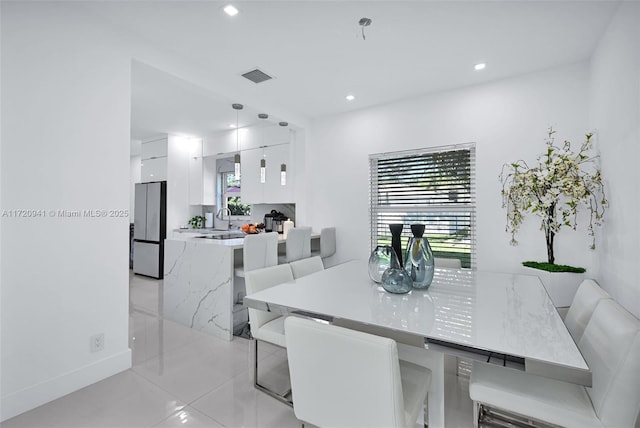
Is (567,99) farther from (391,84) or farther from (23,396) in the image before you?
(23,396)

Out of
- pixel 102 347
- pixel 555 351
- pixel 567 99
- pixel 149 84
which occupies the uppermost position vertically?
pixel 149 84

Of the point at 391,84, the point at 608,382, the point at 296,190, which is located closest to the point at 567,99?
the point at 391,84

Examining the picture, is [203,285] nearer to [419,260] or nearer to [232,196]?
[419,260]

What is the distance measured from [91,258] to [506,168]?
371 cm

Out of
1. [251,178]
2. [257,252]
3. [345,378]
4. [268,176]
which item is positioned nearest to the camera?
[345,378]

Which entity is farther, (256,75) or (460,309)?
(256,75)

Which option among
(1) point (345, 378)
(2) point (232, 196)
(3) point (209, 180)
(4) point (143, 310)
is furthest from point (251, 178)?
(1) point (345, 378)

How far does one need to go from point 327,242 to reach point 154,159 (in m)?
3.66

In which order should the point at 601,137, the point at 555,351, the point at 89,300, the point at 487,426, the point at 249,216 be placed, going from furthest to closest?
1. the point at 249,216
2. the point at 601,137
3. the point at 89,300
4. the point at 487,426
5. the point at 555,351

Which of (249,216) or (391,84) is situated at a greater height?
(391,84)

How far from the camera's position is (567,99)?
284 cm

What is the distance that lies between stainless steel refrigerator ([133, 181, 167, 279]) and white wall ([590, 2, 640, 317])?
5628 mm

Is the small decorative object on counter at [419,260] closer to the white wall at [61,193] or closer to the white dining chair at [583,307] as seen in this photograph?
the white dining chair at [583,307]

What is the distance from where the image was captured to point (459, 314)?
1.32 metres
